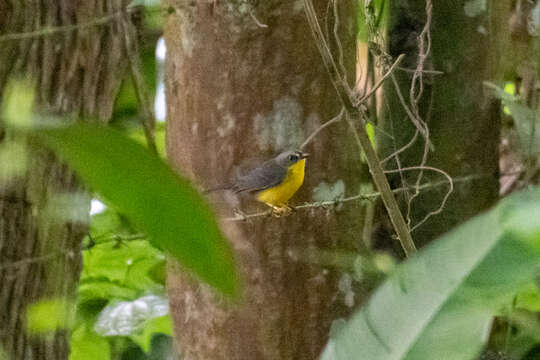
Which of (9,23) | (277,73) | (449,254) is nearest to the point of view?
(449,254)

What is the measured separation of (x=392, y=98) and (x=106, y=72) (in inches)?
32.1

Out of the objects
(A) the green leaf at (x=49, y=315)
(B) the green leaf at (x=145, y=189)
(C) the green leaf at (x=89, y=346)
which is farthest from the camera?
(C) the green leaf at (x=89, y=346)

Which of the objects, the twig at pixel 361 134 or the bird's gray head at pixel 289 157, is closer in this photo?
the twig at pixel 361 134

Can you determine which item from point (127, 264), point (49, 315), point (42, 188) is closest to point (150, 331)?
point (127, 264)

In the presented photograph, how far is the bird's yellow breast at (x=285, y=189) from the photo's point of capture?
1.53 m

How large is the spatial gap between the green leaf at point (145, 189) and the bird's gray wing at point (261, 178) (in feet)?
4.08

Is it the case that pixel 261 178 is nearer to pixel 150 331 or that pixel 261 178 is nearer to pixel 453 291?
pixel 150 331

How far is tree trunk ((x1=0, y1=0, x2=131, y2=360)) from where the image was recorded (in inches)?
64.6

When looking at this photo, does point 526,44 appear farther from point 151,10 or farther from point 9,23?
point 9,23

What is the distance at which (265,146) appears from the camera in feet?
4.99

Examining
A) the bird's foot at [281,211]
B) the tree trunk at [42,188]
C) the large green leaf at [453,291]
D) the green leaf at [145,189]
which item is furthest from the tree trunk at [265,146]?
the green leaf at [145,189]

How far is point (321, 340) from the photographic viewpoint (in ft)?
5.16

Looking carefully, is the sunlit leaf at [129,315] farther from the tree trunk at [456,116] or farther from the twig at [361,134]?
the twig at [361,134]

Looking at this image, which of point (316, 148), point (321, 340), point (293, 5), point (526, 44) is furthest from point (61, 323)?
point (526, 44)
